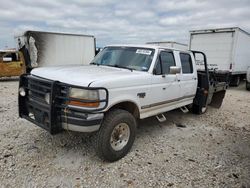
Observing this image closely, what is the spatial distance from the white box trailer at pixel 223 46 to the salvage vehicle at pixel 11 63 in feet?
35.0

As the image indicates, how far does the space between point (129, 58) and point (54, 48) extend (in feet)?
37.4

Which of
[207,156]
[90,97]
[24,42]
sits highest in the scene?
[24,42]

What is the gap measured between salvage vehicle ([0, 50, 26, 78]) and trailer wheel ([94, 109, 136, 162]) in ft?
38.1

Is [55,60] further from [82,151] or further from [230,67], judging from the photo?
[82,151]

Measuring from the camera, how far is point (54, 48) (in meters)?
14.9

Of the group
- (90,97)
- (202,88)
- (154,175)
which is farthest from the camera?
(202,88)

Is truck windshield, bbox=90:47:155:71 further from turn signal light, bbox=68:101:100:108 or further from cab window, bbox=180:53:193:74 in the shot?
turn signal light, bbox=68:101:100:108

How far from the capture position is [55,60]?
1509 cm

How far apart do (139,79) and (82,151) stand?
170 centimetres

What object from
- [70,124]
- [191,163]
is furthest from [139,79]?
[191,163]

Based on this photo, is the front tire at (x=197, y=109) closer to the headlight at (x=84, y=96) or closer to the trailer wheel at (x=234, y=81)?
the headlight at (x=84, y=96)

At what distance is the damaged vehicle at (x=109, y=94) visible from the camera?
11.0 ft

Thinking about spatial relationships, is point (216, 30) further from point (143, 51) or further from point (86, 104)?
point (86, 104)

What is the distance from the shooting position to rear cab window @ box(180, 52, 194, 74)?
570 cm
